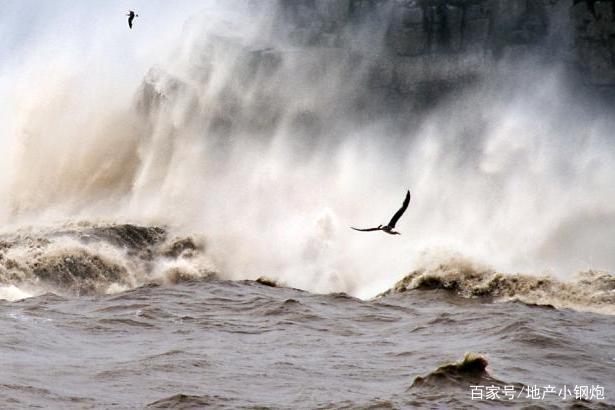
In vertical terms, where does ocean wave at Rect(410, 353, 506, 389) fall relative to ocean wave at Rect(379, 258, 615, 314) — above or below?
below

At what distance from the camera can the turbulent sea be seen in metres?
18.1

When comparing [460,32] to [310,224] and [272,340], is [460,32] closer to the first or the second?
[310,224]

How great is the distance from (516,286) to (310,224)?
8146mm

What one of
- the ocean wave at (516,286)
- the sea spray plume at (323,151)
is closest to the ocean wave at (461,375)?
the ocean wave at (516,286)

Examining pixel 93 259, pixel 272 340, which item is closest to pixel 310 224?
pixel 93 259

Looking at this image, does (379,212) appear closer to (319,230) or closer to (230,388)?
(319,230)

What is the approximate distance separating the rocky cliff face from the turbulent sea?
0.11 meters

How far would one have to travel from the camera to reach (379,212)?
36312 millimetres

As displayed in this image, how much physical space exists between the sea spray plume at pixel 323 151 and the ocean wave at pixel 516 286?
0.96 m

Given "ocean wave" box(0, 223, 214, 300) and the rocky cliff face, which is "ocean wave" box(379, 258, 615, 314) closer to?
"ocean wave" box(0, 223, 214, 300)

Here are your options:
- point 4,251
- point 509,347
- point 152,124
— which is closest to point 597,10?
point 152,124

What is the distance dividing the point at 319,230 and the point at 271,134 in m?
10.3

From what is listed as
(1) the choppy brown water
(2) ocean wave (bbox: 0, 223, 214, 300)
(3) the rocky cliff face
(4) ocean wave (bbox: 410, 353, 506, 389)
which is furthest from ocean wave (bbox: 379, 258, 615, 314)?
(3) the rocky cliff face

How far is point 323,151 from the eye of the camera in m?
42.1
